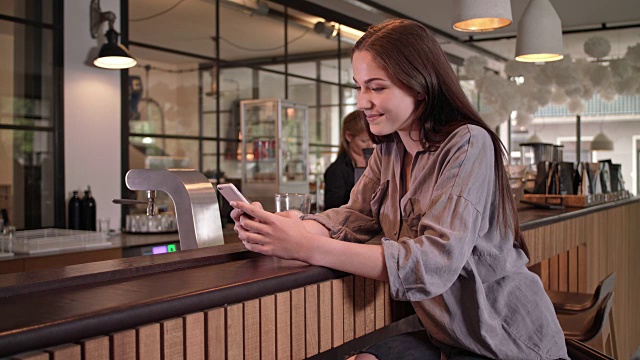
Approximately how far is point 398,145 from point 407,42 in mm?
318

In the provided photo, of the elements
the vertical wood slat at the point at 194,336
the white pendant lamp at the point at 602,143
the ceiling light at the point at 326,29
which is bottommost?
the vertical wood slat at the point at 194,336

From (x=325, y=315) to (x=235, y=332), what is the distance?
0.28 meters

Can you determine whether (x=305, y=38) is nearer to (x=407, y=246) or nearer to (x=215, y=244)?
(x=215, y=244)

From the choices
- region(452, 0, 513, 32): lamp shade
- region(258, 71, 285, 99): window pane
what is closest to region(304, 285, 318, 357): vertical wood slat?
region(452, 0, 513, 32): lamp shade

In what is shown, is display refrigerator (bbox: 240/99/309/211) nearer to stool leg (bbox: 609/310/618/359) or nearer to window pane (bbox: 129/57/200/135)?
window pane (bbox: 129/57/200/135)

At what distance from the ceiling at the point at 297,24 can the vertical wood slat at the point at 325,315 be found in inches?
167

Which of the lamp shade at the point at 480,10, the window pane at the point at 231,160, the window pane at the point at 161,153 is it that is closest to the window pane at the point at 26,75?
the window pane at the point at 161,153

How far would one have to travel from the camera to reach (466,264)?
4.66 feet

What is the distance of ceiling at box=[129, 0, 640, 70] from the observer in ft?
17.9

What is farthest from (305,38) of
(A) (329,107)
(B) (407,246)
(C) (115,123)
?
(B) (407,246)

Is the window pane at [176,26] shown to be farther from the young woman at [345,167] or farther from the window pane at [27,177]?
the young woman at [345,167]

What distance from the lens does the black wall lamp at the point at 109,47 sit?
4.26m

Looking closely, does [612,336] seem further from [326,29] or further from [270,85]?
[326,29]

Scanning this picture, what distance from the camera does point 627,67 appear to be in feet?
24.8
